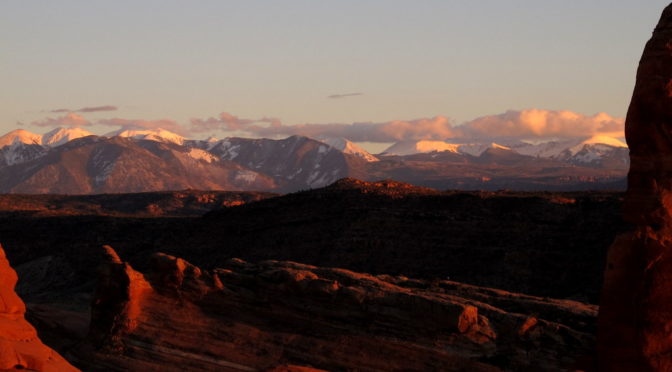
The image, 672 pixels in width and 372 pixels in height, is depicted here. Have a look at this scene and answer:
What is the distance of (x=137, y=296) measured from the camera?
117ft

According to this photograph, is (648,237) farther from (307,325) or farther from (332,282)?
(307,325)

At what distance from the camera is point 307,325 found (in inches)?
1341

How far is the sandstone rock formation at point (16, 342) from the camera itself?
26.3 meters

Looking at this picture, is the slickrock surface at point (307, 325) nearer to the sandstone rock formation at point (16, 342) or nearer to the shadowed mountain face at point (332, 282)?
the shadowed mountain face at point (332, 282)

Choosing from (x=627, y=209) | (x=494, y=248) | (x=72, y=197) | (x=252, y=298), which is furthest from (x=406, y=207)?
(x=72, y=197)

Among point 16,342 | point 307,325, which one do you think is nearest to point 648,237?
point 307,325

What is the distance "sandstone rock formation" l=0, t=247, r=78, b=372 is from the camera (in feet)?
86.3

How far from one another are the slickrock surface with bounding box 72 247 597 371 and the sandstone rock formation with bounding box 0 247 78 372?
5464mm

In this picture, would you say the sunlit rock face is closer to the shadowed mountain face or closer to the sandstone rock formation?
the shadowed mountain face

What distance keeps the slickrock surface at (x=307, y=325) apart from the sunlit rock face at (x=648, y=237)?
336 cm

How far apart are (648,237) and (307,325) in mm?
12255

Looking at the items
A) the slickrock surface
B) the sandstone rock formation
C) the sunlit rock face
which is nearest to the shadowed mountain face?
the slickrock surface

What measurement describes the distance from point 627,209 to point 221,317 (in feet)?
48.4

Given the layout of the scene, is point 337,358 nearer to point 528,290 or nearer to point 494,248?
point 528,290
